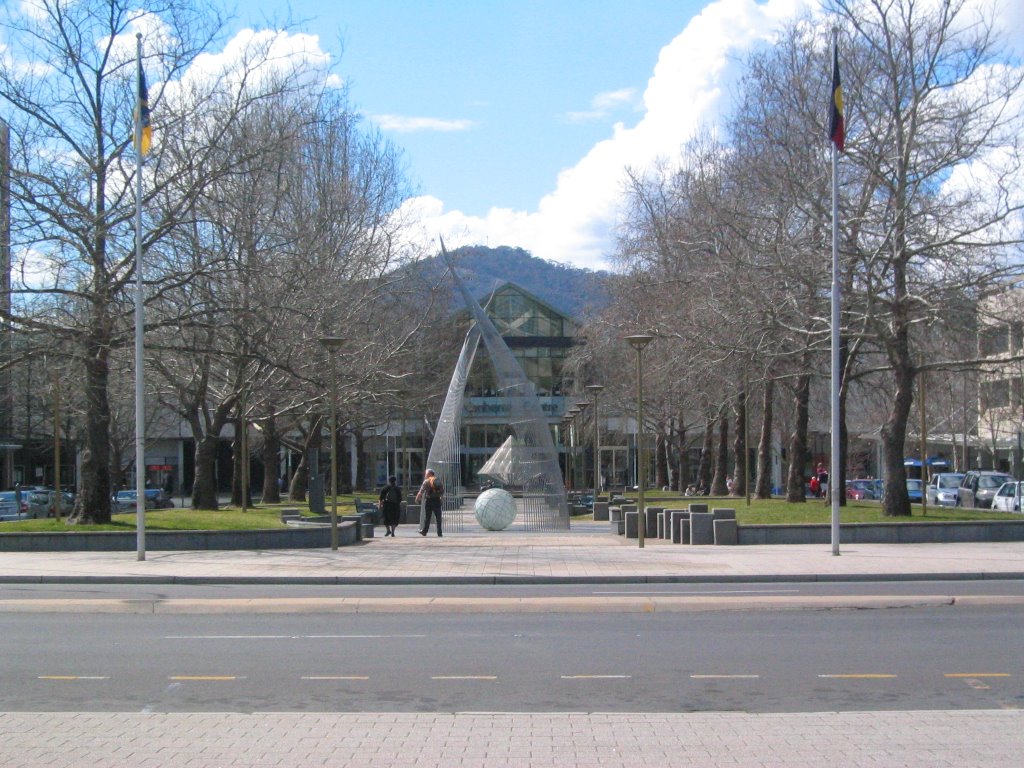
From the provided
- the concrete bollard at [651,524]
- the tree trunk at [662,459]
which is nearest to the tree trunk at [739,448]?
the tree trunk at [662,459]

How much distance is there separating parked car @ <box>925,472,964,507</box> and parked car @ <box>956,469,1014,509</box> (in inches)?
28.3

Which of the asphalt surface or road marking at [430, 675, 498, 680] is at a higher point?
road marking at [430, 675, 498, 680]

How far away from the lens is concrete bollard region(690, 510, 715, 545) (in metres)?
24.9

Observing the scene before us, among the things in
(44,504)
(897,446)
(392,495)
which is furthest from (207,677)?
(44,504)

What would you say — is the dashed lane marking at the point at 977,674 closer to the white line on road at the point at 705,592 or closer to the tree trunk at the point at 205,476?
the white line on road at the point at 705,592

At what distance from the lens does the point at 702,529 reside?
24922 millimetres

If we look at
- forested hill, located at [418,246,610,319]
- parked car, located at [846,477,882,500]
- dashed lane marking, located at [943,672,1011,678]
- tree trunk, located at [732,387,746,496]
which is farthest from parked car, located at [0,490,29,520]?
forested hill, located at [418,246,610,319]

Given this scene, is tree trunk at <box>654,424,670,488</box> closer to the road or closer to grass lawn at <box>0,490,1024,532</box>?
grass lawn at <box>0,490,1024,532</box>

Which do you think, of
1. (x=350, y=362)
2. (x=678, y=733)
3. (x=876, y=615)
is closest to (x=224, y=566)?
(x=876, y=615)

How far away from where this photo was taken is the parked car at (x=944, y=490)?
158 feet

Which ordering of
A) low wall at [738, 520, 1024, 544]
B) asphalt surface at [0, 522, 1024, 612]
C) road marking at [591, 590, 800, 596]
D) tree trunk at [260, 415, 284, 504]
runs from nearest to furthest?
asphalt surface at [0, 522, 1024, 612], road marking at [591, 590, 800, 596], low wall at [738, 520, 1024, 544], tree trunk at [260, 415, 284, 504]

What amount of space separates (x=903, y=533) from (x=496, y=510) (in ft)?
38.2

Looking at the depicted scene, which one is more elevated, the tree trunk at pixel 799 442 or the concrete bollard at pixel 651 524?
the tree trunk at pixel 799 442

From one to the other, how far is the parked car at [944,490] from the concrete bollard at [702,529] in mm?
26604
